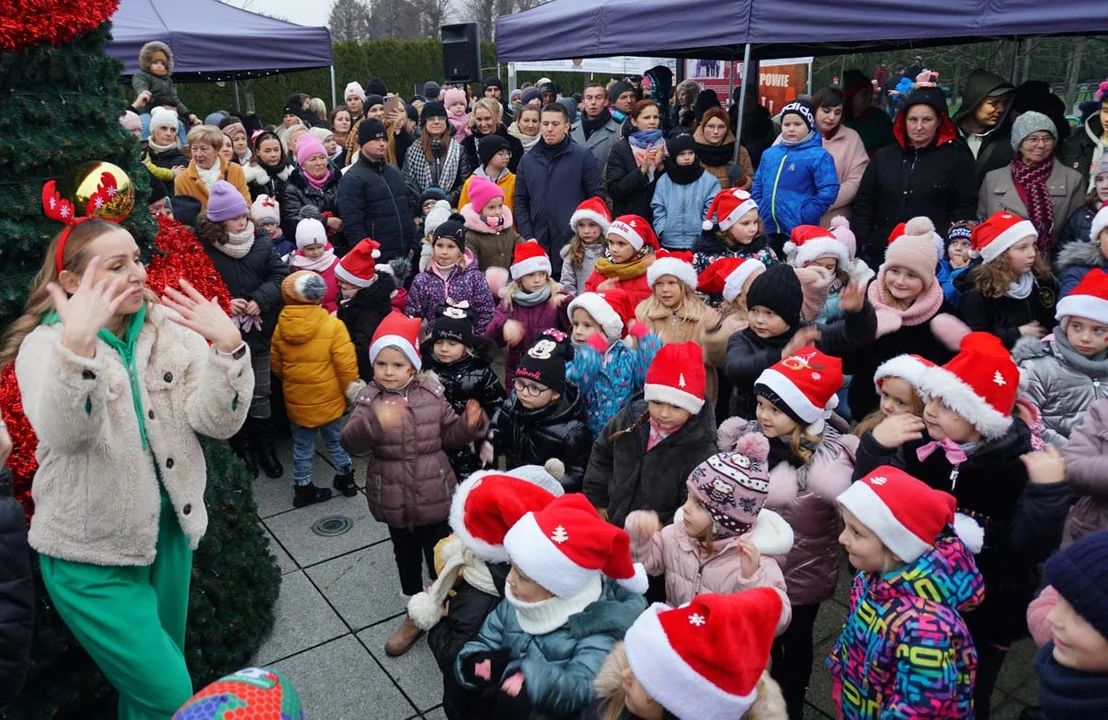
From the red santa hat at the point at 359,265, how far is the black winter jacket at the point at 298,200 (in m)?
1.95

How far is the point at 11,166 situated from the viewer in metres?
3.09

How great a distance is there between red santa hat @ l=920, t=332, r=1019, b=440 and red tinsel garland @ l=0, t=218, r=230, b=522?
3.18 meters

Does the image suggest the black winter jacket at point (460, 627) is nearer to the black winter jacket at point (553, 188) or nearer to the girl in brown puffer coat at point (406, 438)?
the girl in brown puffer coat at point (406, 438)

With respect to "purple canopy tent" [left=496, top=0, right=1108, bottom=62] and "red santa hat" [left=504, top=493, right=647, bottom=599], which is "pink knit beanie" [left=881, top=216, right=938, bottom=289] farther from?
"red santa hat" [left=504, top=493, right=647, bottom=599]

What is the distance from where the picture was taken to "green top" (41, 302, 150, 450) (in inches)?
104

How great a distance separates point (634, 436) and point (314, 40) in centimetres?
906

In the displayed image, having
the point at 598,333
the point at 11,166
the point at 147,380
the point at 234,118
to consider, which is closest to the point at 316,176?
the point at 234,118

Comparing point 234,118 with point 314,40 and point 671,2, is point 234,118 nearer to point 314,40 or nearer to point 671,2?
point 314,40

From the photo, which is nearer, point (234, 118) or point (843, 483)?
point (843, 483)

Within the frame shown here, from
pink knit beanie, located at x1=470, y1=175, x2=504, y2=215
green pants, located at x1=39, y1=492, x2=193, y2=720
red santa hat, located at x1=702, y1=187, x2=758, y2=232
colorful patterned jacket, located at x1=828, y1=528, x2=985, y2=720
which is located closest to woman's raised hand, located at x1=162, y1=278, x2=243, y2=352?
green pants, located at x1=39, y1=492, x2=193, y2=720

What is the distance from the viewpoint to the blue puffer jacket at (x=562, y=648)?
2.43 m

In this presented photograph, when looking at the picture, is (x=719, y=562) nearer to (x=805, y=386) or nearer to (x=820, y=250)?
(x=805, y=386)

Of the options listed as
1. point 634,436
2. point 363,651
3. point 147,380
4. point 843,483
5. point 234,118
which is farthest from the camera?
point 234,118

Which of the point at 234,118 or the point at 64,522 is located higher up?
the point at 234,118
